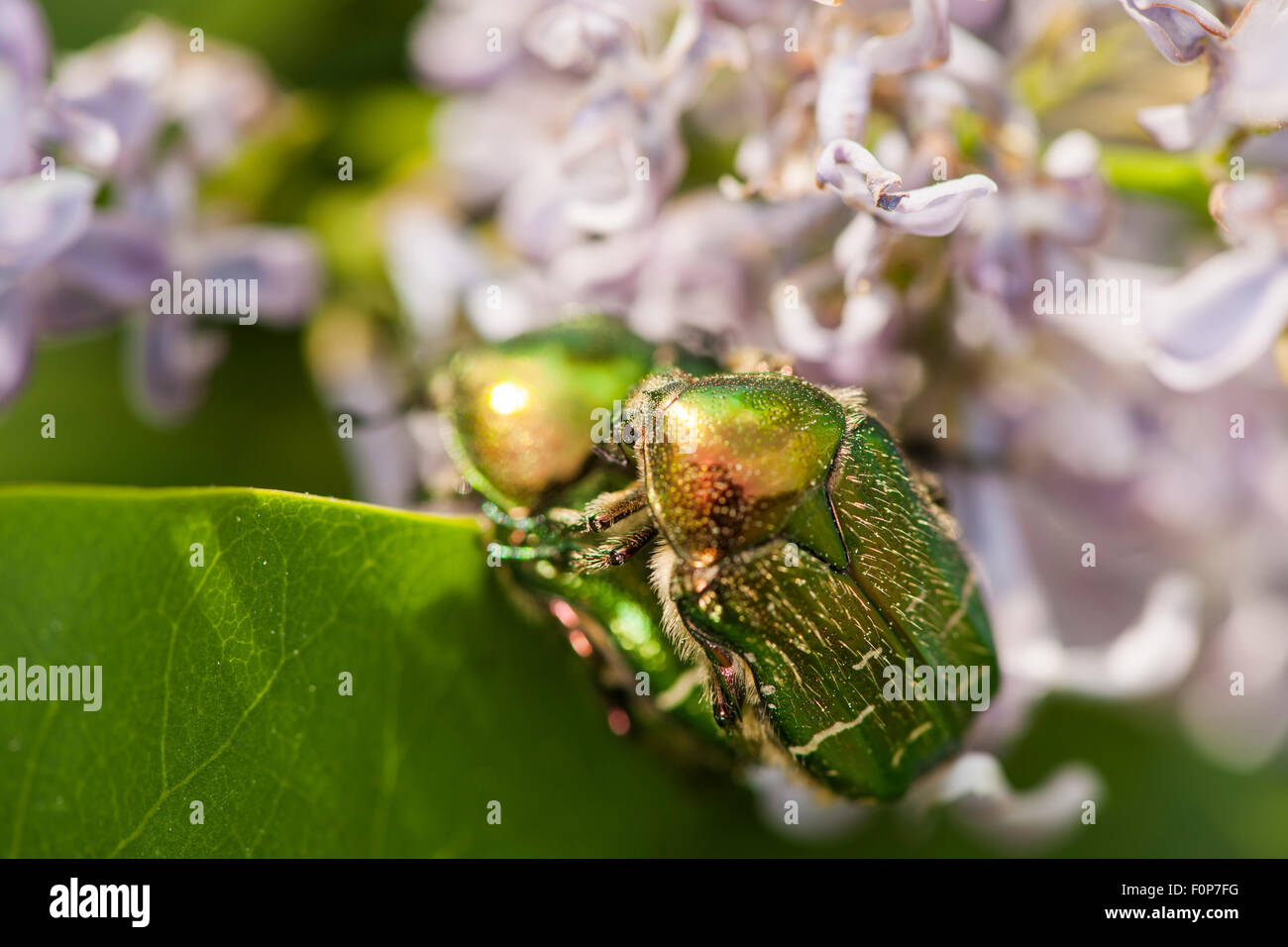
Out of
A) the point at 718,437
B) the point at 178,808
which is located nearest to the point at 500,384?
the point at 718,437

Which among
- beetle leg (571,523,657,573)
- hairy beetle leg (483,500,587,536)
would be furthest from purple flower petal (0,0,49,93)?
beetle leg (571,523,657,573)

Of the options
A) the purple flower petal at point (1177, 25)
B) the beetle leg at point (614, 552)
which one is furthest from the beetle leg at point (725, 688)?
the purple flower petal at point (1177, 25)

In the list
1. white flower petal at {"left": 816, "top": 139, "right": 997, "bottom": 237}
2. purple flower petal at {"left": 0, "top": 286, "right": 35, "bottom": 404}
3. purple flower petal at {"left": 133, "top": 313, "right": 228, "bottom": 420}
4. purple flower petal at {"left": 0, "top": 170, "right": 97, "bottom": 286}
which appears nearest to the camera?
white flower petal at {"left": 816, "top": 139, "right": 997, "bottom": 237}

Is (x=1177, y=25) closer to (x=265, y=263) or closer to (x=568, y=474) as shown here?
(x=568, y=474)

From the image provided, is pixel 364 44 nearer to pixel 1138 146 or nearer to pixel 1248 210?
pixel 1138 146

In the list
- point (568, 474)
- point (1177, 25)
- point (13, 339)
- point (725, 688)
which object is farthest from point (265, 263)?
point (1177, 25)

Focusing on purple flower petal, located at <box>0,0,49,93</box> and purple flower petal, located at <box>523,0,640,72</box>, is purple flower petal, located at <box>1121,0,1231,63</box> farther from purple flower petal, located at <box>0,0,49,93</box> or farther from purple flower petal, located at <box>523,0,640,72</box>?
purple flower petal, located at <box>0,0,49,93</box>
